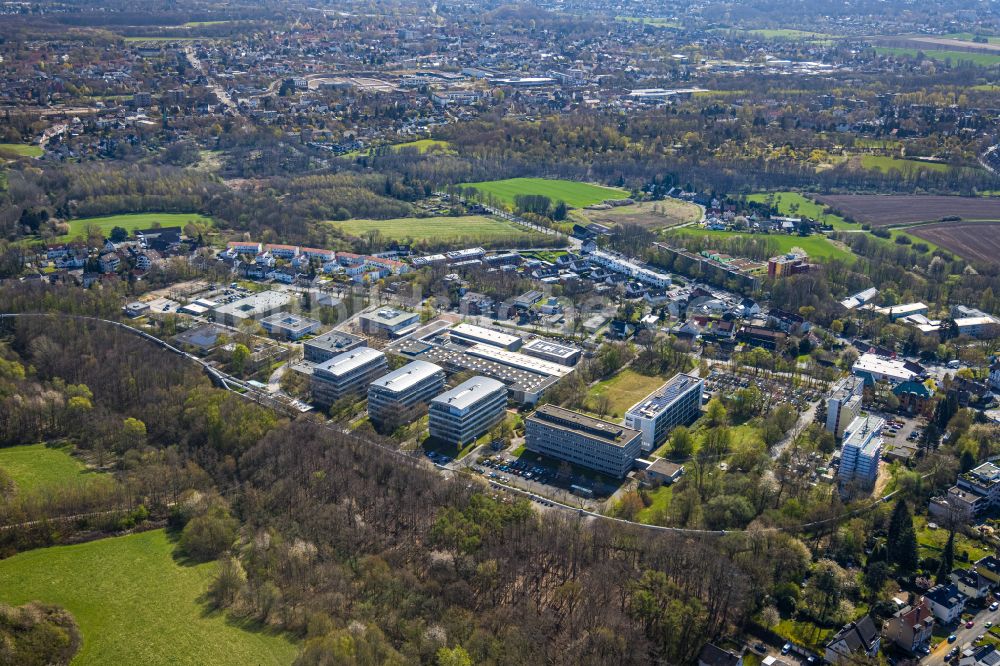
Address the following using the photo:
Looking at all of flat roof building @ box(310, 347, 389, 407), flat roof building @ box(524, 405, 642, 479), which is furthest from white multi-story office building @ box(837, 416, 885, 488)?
flat roof building @ box(310, 347, 389, 407)

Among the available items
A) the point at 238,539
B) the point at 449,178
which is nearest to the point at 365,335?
the point at 238,539

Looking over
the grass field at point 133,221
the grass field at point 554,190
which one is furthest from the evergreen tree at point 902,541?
the grass field at point 133,221

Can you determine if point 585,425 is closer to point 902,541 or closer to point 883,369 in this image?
point 902,541

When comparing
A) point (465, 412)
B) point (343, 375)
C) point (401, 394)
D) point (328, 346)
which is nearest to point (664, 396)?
point (465, 412)

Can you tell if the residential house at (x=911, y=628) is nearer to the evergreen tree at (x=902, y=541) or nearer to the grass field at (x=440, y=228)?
the evergreen tree at (x=902, y=541)

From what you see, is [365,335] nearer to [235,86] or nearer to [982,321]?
[982,321]

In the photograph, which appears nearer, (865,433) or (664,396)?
(865,433)

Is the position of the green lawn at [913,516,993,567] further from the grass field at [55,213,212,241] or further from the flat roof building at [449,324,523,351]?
the grass field at [55,213,212,241]
